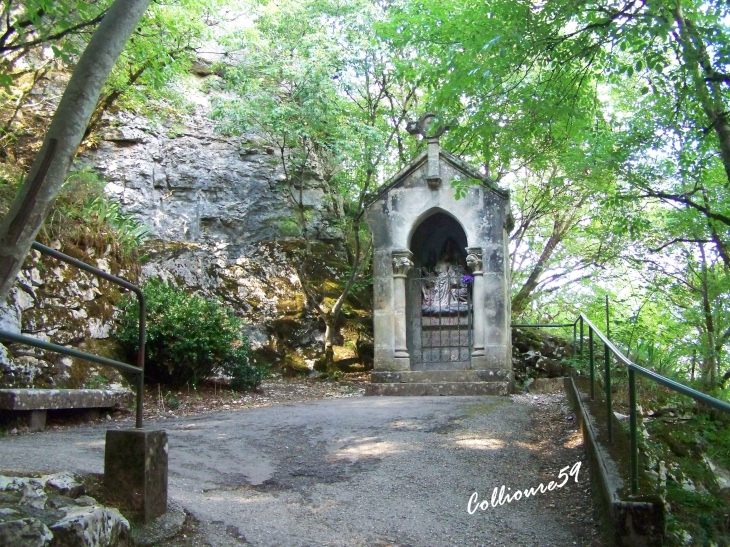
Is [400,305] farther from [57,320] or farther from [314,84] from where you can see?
[57,320]

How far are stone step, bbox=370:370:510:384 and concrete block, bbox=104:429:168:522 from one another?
6.99m

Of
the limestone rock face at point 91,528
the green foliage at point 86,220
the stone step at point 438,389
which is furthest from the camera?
the stone step at point 438,389

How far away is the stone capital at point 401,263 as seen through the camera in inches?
428

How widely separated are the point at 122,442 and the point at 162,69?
7.39m

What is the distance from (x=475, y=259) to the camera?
1055 centimetres

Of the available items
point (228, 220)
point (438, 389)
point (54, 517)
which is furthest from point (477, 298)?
point (54, 517)

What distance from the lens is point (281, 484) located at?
4.89 metres

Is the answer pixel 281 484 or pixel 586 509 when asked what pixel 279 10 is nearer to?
pixel 281 484

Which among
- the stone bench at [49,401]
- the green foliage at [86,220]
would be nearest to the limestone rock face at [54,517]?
the stone bench at [49,401]

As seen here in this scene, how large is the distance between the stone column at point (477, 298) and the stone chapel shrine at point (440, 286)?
17 millimetres

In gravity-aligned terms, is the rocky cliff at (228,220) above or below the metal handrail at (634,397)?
above

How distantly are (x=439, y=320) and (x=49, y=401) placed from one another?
6918 mm

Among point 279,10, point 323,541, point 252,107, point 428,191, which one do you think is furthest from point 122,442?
point 279,10

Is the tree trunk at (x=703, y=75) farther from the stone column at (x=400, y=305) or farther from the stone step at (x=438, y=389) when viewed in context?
the stone column at (x=400, y=305)
